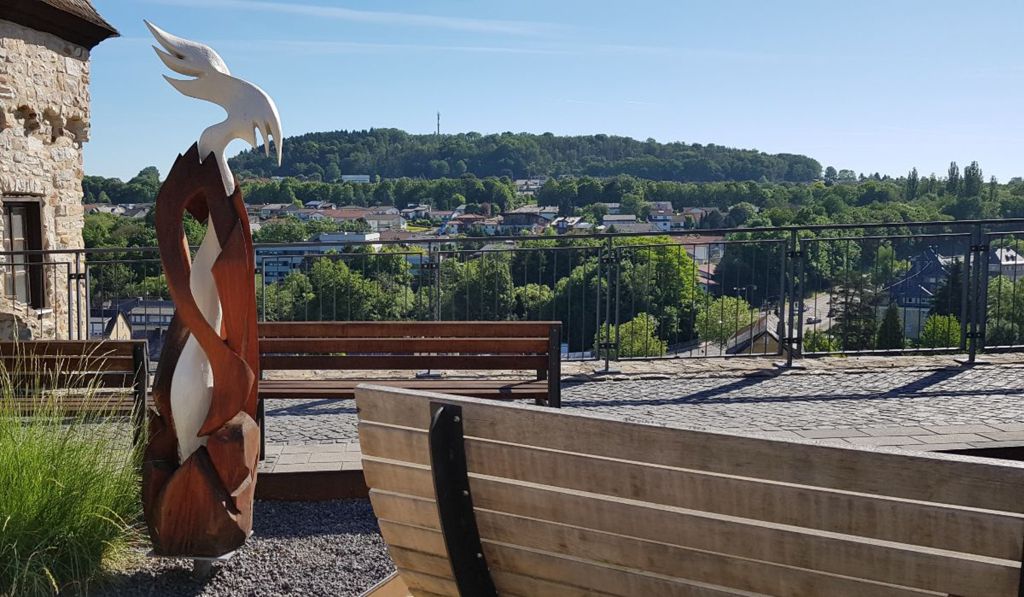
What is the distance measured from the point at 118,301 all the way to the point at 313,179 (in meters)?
70.6

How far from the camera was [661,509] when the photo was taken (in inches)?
88.5

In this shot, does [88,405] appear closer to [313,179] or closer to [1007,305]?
[1007,305]

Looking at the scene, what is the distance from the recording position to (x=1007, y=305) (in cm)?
1151

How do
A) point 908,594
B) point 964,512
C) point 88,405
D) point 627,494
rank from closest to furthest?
point 964,512, point 908,594, point 627,494, point 88,405

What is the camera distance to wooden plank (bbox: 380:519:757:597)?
232 cm

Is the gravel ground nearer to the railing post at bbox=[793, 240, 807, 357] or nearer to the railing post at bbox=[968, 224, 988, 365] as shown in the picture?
the railing post at bbox=[793, 240, 807, 357]

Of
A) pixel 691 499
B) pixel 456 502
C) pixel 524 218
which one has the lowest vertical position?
pixel 456 502

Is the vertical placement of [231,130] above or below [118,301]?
above

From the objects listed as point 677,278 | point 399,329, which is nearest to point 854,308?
point 677,278

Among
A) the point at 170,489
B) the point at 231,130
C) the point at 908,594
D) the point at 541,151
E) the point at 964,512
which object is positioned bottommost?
the point at 170,489

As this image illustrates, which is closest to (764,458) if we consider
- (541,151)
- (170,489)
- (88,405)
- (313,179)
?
(170,489)

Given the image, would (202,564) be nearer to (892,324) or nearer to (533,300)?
(533,300)

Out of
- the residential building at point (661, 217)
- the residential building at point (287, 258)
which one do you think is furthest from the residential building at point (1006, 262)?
the residential building at point (661, 217)

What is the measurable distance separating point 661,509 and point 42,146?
14381 millimetres
